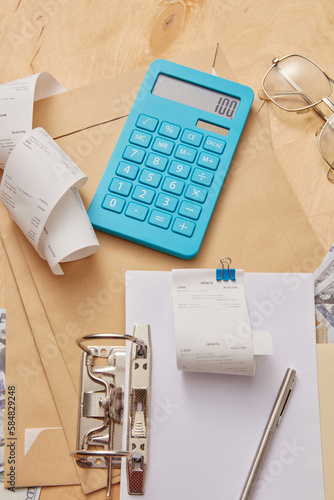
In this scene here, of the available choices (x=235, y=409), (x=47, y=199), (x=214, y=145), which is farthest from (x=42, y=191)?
(x=235, y=409)

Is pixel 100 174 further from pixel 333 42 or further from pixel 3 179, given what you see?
pixel 333 42

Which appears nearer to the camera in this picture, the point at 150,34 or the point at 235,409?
A: the point at 235,409

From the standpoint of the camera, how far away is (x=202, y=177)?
687 millimetres

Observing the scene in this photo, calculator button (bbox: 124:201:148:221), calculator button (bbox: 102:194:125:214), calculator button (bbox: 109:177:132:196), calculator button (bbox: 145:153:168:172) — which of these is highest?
calculator button (bbox: 145:153:168:172)

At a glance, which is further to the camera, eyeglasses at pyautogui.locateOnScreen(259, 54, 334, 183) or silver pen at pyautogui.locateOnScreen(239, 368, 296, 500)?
eyeglasses at pyautogui.locateOnScreen(259, 54, 334, 183)

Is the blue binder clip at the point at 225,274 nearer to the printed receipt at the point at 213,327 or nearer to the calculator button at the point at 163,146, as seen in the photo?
the printed receipt at the point at 213,327

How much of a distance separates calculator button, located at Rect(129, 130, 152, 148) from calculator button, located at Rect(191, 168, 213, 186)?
0.24ft

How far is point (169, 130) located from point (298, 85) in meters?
0.20

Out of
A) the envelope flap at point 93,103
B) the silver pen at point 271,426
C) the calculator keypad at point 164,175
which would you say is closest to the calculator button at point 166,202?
the calculator keypad at point 164,175

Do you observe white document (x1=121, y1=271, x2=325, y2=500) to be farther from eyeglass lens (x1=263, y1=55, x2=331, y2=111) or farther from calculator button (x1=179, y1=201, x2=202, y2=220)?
eyeglass lens (x1=263, y1=55, x2=331, y2=111)

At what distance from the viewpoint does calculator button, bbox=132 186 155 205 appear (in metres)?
0.68

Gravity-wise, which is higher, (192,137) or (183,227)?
(192,137)

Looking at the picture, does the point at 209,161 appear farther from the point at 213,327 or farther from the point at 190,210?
the point at 213,327

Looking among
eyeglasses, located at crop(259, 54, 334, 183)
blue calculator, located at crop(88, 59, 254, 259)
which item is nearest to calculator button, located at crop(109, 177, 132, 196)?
blue calculator, located at crop(88, 59, 254, 259)
